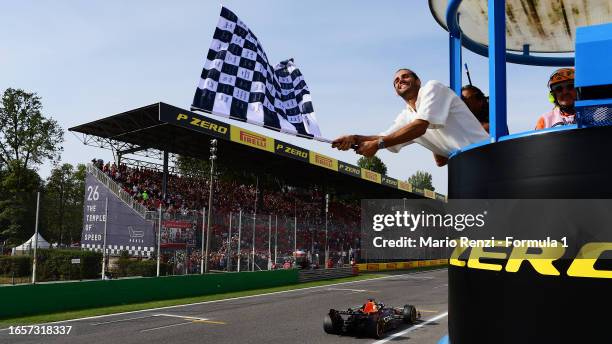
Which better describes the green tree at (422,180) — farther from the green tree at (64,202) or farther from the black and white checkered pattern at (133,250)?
the black and white checkered pattern at (133,250)

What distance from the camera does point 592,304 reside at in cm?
163

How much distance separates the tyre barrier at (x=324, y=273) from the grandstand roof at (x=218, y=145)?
23.1ft

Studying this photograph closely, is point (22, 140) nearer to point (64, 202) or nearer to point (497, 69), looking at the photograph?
point (64, 202)

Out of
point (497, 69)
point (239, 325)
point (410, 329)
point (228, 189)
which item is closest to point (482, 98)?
point (497, 69)

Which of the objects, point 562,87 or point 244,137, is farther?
point 244,137

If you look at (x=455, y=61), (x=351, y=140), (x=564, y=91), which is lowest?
(x=351, y=140)

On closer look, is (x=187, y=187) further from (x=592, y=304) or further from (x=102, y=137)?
(x=592, y=304)

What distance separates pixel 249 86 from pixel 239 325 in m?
9.18

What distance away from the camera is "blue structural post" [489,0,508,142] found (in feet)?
6.32

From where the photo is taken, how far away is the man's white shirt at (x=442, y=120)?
6.46 ft

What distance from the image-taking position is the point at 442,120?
77.6 inches

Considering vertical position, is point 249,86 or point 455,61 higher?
point 455,61

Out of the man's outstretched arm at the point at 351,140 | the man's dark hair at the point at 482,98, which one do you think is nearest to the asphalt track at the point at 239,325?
the man's dark hair at the point at 482,98

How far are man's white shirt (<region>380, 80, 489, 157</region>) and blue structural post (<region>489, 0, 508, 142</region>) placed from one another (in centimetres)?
16
